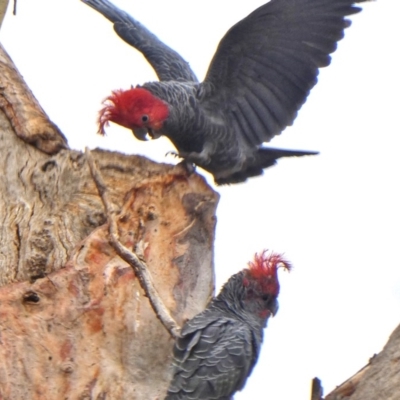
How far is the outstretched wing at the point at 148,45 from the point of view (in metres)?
5.53

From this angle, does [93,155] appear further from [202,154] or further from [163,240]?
[202,154]

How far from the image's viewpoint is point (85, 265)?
3818 mm

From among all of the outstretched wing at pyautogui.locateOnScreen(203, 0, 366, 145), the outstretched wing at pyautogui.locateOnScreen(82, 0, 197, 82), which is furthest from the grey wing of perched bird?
the outstretched wing at pyautogui.locateOnScreen(82, 0, 197, 82)

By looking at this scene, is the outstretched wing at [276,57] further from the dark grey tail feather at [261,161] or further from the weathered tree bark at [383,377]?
the weathered tree bark at [383,377]

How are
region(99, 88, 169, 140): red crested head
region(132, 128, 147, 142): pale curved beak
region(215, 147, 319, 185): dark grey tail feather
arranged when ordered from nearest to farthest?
region(99, 88, 169, 140): red crested head → region(132, 128, 147, 142): pale curved beak → region(215, 147, 319, 185): dark grey tail feather

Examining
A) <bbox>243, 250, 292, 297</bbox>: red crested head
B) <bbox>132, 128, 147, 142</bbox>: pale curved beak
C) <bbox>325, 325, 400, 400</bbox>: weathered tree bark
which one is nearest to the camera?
<bbox>325, 325, 400, 400</bbox>: weathered tree bark

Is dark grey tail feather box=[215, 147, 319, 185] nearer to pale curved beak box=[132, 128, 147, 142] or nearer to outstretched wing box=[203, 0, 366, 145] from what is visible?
outstretched wing box=[203, 0, 366, 145]

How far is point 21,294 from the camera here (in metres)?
3.74

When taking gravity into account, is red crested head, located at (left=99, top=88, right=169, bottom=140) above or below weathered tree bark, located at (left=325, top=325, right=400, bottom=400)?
above

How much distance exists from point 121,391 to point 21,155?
4.61 ft

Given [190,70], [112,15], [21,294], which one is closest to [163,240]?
[21,294]

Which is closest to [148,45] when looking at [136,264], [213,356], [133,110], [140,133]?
[140,133]

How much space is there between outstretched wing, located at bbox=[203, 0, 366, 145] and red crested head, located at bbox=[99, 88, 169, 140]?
21.2 inches

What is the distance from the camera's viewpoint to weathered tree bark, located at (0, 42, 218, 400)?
12.0 feet
